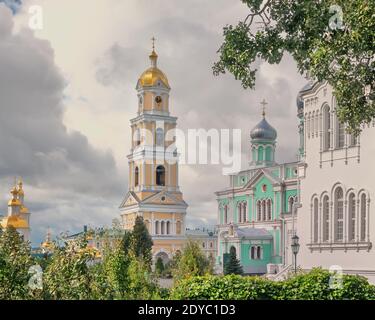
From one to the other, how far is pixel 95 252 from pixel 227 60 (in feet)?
15.2

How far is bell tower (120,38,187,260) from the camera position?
63781mm

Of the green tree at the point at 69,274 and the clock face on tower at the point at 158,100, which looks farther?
the clock face on tower at the point at 158,100

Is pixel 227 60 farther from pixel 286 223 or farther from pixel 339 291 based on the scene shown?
pixel 286 223

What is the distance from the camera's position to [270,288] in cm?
1438

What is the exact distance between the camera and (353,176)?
1110 inches

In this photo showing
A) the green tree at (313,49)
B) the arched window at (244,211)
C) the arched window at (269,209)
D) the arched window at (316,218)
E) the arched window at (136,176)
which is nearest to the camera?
the green tree at (313,49)

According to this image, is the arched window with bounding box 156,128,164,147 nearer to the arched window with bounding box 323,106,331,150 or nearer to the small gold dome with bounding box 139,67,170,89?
the small gold dome with bounding box 139,67,170,89

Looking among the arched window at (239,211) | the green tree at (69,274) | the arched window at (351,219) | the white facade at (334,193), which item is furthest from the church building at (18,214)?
the green tree at (69,274)

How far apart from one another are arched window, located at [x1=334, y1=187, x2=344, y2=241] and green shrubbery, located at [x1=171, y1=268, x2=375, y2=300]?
13925 millimetres

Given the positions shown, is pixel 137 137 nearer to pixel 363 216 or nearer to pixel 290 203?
pixel 290 203

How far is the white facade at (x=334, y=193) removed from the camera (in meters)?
27.5

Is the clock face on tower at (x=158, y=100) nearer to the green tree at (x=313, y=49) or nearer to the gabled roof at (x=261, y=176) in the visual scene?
the gabled roof at (x=261, y=176)

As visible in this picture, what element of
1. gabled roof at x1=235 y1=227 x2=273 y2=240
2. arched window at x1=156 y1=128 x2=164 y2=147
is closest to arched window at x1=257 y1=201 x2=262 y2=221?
gabled roof at x1=235 y1=227 x2=273 y2=240
